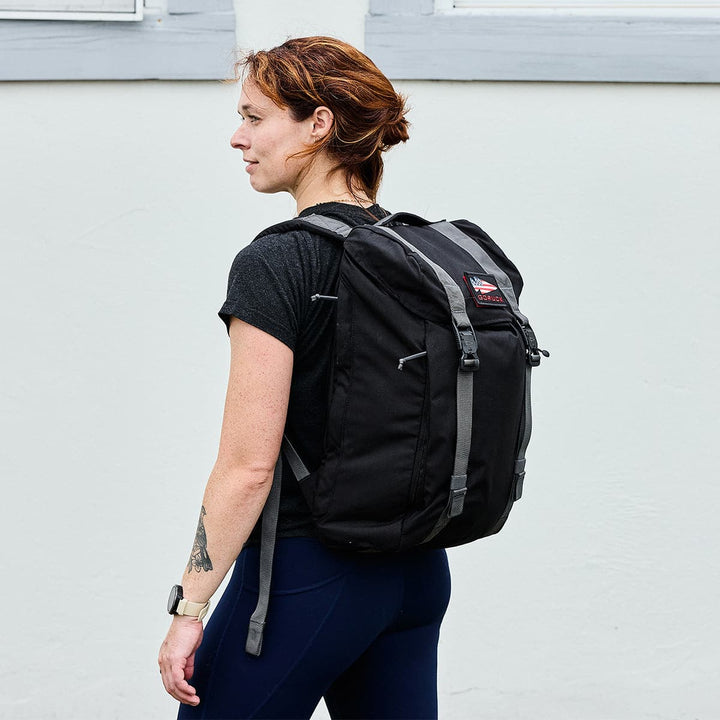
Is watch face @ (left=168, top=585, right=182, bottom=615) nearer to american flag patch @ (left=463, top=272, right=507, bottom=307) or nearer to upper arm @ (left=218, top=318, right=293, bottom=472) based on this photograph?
upper arm @ (left=218, top=318, right=293, bottom=472)

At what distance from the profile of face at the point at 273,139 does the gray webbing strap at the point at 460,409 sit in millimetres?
320

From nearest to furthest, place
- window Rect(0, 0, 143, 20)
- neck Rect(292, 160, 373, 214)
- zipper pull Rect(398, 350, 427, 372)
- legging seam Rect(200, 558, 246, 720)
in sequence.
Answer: zipper pull Rect(398, 350, 427, 372)
legging seam Rect(200, 558, 246, 720)
neck Rect(292, 160, 373, 214)
window Rect(0, 0, 143, 20)

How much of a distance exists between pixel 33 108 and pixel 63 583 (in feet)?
4.32

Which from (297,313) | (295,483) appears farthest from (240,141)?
(295,483)

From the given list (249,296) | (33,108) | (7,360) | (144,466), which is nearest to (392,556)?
(249,296)

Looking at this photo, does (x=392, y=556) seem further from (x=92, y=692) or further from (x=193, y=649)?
(x=92, y=692)

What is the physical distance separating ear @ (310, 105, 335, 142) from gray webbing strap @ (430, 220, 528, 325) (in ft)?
0.81

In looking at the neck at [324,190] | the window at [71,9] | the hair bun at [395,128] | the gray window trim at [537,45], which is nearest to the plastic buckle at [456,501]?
the neck at [324,190]

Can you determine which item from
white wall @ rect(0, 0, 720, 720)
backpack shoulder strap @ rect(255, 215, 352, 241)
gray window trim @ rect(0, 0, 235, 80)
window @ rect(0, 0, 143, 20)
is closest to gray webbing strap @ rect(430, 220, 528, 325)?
backpack shoulder strap @ rect(255, 215, 352, 241)

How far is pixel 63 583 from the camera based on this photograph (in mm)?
A: 2920

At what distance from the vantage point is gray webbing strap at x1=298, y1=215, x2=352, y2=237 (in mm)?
1628

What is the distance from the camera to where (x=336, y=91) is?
5.58 feet

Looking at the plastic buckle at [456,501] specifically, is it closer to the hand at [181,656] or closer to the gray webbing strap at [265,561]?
the gray webbing strap at [265,561]

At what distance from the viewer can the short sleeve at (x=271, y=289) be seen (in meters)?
1.54
